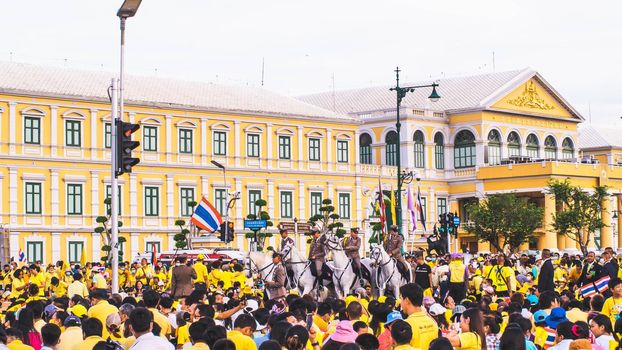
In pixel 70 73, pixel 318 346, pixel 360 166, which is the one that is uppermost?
pixel 70 73

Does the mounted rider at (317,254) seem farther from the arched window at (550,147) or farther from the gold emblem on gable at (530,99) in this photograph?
the arched window at (550,147)

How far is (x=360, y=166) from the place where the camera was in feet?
260

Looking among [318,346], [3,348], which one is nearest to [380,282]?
[318,346]

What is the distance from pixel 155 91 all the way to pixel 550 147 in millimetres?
32376

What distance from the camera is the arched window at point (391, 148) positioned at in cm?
8462

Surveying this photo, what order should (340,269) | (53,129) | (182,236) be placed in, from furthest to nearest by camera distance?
(53,129) < (182,236) < (340,269)

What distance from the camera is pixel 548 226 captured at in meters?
81.8

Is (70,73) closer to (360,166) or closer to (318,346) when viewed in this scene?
(360,166)

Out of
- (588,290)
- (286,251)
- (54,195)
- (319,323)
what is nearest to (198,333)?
(319,323)

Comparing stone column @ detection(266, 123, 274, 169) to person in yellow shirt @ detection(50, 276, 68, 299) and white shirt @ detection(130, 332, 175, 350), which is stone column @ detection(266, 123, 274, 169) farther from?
white shirt @ detection(130, 332, 175, 350)

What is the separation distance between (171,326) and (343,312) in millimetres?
2314

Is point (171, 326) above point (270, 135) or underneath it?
underneath

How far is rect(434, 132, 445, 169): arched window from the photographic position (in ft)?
280

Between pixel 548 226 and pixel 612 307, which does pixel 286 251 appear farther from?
pixel 548 226
